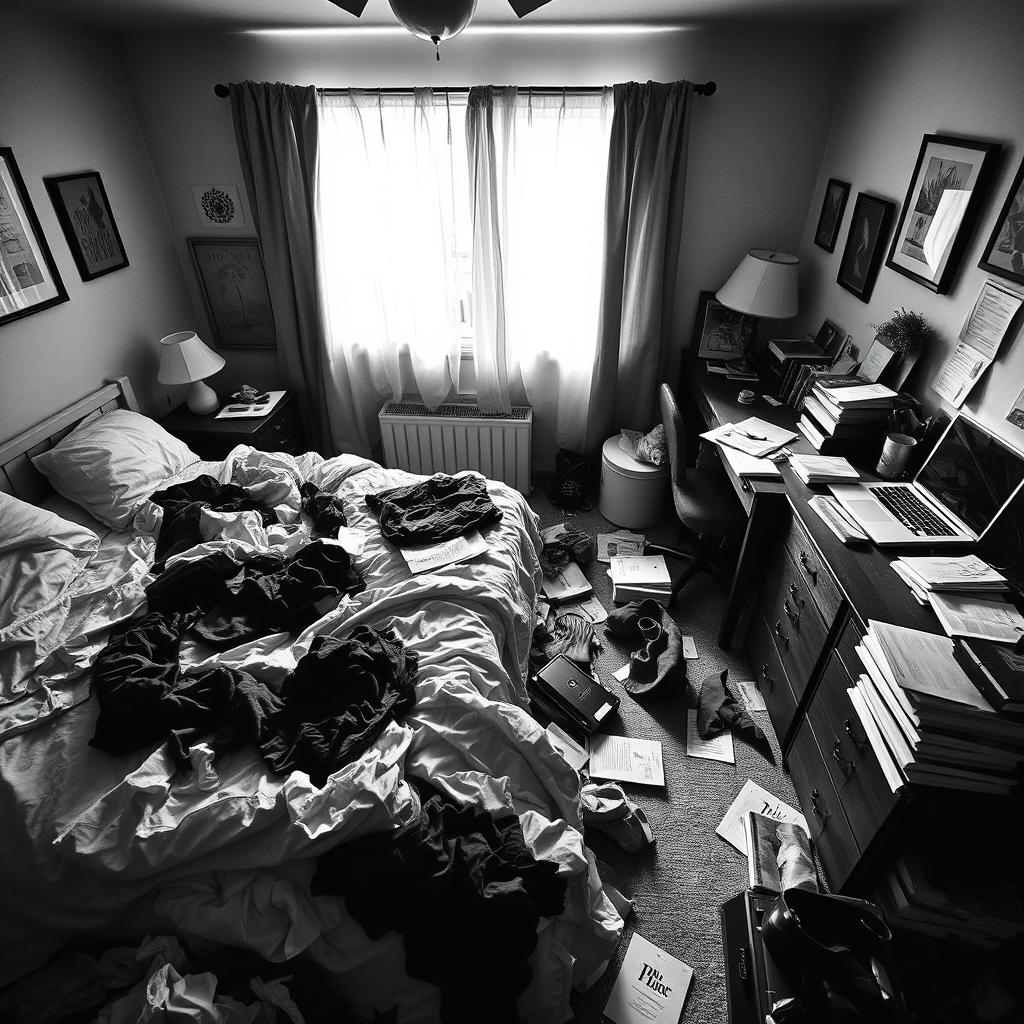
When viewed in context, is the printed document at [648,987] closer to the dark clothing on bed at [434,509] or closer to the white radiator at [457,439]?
the dark clothing on bed at [434,509]

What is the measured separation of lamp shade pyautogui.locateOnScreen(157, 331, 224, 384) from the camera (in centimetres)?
292

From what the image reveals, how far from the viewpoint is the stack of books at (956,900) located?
136cm

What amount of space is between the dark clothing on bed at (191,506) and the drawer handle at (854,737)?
2095mm

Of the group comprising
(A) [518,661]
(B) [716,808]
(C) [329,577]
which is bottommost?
(B) [716,808]

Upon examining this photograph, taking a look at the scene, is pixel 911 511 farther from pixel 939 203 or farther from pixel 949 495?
pixel 939 203

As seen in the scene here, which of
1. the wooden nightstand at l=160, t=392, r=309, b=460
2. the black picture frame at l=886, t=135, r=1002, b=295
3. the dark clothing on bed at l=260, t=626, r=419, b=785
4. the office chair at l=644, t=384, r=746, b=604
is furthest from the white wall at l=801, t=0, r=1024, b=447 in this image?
the wooden nightstand at l=160, t=392, r=309, b=460

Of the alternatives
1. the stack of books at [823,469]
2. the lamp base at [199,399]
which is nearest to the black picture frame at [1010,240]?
the stack of books at [823,469]

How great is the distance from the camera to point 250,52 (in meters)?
2.81

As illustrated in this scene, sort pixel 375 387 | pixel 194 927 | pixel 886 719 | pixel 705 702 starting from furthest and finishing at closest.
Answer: pixel 375 387 → pixel 705 702 → pixel 886 719 → pixel 194 927

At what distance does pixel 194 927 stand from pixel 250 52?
353 centimetres

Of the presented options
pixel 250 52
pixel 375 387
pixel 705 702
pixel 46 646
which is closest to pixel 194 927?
pixel 46 646

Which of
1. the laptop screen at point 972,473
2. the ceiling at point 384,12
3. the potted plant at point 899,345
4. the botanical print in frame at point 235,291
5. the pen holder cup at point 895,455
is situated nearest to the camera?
the laptop screen at point 972,473

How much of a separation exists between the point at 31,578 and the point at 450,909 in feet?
5.69

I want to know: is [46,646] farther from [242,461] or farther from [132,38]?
[132,38]
